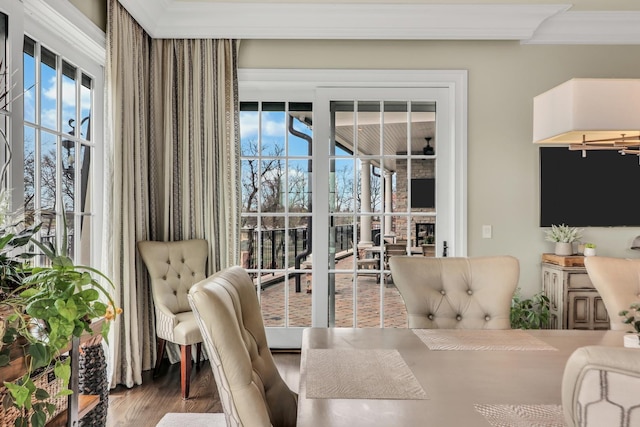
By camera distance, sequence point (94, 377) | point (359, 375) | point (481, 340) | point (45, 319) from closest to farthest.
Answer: point (45, 319)
point (359, 375)
point (481, 340)
point (94, 377)

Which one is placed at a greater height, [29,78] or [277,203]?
[29,78]

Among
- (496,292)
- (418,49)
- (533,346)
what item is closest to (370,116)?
(418,49)

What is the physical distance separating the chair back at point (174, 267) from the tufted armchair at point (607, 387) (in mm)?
3129

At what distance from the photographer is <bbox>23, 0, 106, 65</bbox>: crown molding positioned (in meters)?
2.48

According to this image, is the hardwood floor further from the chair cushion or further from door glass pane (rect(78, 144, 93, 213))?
door glass pane (rect(78, 144, 93, 213))

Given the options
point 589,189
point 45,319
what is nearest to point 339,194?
point 589,189

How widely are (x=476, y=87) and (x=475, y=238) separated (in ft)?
3.98

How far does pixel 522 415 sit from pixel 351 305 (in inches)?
115

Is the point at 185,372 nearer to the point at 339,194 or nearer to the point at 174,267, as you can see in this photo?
the point at 174,267

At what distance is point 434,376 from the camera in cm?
143

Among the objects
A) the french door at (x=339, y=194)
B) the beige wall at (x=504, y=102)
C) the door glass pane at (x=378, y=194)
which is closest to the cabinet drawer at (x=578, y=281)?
the beige wall at (x=504, y=102)

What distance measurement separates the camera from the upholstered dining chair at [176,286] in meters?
3.16

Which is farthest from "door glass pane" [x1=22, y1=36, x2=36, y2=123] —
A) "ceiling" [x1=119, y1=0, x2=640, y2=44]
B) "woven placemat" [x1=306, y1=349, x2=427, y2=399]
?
"woven placemat" [x1=306, y1=349, x2=427, y2=399]

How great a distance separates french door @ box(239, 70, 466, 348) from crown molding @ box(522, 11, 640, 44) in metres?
0.89
